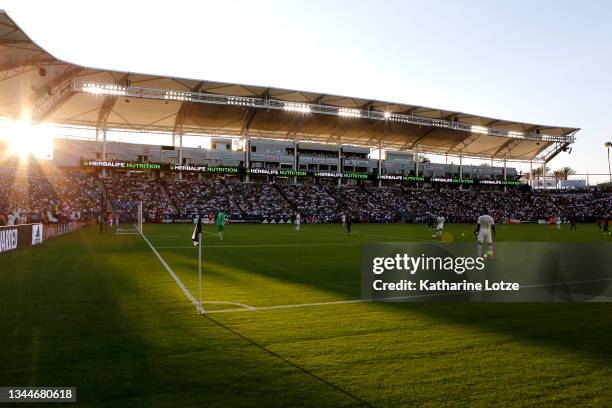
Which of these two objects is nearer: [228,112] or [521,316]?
[521,316]

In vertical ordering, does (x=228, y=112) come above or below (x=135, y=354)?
above

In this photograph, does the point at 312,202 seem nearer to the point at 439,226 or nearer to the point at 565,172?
the point at 439,226

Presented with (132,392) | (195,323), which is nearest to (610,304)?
(195,323)

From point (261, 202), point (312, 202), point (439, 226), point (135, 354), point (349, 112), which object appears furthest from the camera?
point (312, 202)

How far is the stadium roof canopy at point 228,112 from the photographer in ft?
178

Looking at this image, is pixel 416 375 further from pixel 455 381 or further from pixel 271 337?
pixel 271 337

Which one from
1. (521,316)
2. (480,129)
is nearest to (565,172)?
(480,129)

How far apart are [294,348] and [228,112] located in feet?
216

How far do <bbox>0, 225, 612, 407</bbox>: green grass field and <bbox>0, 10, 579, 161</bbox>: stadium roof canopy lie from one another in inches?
1385

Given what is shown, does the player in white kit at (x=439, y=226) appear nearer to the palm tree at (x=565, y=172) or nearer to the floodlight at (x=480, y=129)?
the floodlight at (x=480, y=129)

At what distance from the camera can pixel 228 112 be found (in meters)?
69.4

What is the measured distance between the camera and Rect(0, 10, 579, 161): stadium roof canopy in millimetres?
54188

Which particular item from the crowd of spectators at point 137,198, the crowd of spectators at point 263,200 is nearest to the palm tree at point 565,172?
the crowd of spectators at point 263,200

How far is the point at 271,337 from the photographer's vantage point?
24.1 ft
